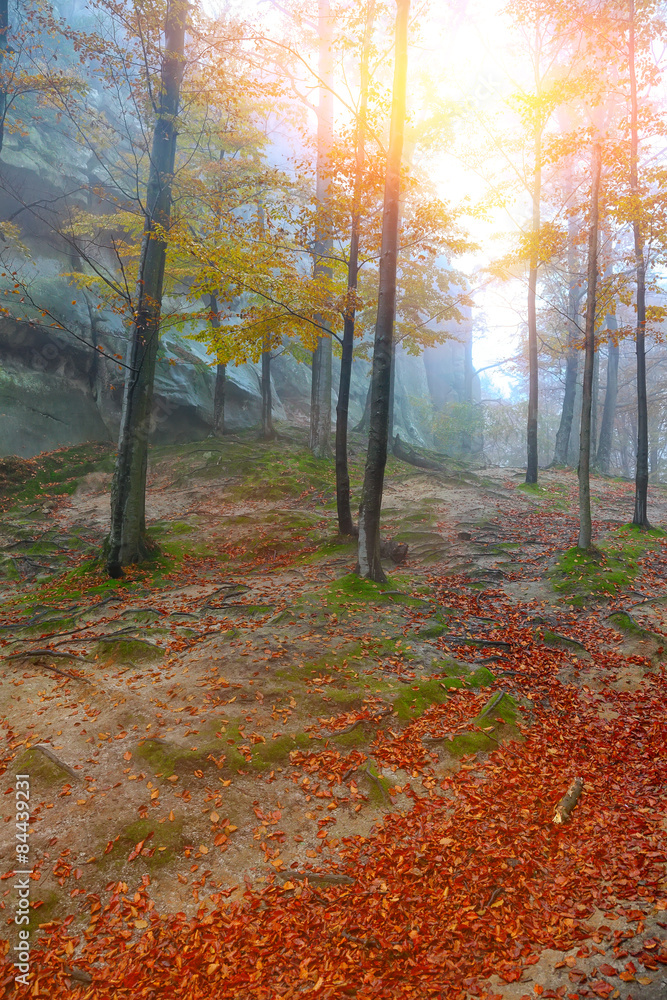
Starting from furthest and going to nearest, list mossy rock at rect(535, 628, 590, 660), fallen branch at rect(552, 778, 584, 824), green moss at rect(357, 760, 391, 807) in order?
mossy rock at rect(535, 628, 590, 660), green moss at rect(357, 760, 391, 807), fallen branch at rect(552, 778, 584, 824)

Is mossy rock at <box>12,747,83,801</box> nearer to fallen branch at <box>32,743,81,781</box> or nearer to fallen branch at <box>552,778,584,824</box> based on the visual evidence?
fallen branch at <box>32,743,81,781</box>

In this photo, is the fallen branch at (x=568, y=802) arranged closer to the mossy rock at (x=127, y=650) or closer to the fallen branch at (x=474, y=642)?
the fallen branch at (x=474, y=642)

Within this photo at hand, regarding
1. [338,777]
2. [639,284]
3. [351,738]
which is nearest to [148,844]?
[338,777]

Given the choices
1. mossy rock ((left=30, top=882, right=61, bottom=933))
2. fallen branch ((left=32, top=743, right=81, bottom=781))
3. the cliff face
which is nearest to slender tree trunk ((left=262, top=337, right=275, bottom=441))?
the cliff face

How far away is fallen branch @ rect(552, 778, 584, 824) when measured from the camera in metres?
4.42

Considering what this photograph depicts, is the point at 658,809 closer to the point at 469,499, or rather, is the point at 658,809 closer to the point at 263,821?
the point at 263,821

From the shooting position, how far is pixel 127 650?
22.6 ft

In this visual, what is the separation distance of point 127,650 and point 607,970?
591 centimetres

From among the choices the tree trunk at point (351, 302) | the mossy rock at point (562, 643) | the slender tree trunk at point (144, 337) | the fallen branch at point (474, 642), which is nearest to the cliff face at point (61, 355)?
the slender tree trunk at point (144, 337)

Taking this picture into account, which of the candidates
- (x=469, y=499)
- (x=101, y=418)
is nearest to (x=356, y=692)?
(x=469, y=499)

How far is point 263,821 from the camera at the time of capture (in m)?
4.38

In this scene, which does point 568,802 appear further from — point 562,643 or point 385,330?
point 385,330

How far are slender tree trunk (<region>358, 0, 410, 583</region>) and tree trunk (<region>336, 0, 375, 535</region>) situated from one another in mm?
1632

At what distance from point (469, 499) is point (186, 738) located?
1217cm
